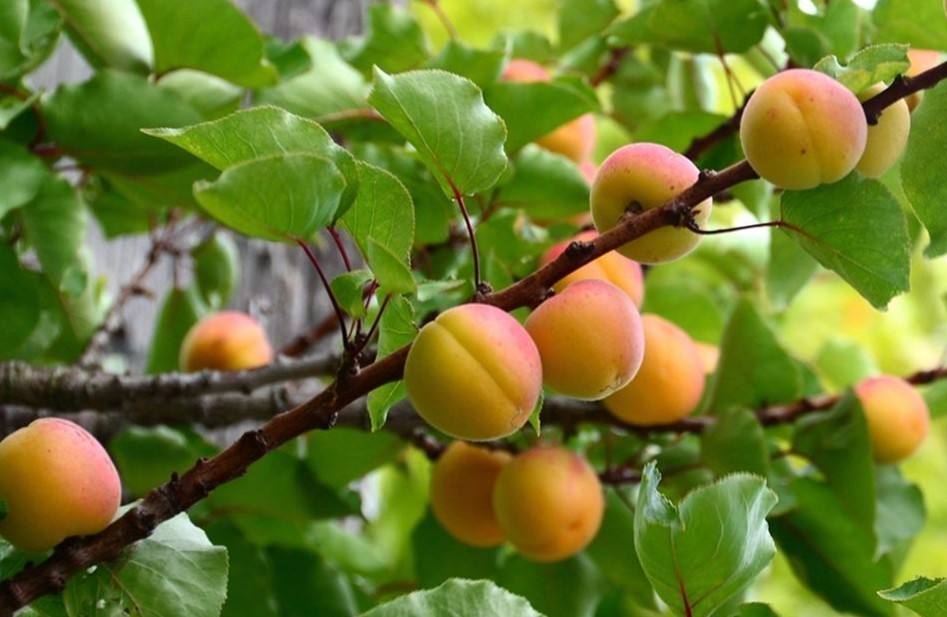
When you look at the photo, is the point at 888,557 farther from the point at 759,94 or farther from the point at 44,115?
the point at 44,115

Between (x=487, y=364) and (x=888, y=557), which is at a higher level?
(x=487, y=364)

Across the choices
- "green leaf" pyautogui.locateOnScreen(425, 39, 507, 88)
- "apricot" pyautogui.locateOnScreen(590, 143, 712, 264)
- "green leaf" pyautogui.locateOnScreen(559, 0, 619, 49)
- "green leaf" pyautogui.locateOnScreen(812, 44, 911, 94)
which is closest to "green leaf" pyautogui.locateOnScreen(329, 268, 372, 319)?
"apricot" pyautogui.locateOnScreen(590, 143, 712, 264)

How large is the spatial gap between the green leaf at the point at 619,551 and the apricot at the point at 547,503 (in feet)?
0.19

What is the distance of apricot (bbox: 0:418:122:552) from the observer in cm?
52

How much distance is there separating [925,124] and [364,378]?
11.9 inches

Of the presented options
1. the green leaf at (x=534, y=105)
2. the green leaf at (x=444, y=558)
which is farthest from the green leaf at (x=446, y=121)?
the green leaf at (x=444, y=558)

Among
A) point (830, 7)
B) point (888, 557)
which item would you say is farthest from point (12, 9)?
point (888, 557)

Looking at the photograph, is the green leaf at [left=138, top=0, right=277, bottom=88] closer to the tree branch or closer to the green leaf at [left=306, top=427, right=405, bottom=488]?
the green leaf at [left=306, top=427, right=405, bottom=488]

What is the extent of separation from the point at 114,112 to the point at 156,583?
367mm

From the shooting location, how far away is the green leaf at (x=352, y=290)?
53 centimetres

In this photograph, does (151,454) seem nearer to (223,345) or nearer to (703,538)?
(223,345)

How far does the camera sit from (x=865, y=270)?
0.55m

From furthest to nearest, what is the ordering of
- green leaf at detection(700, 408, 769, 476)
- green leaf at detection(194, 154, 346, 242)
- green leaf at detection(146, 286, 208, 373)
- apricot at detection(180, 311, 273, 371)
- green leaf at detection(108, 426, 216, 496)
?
green leaf at detection(146, 286, 208, 373)
apricot at detection(180, 311, 273, 371)
green leaf at detection(108, 426, 216, 496)
green leaf at detection(700, 408, 769, 476)
green leaf at detection(194, 154, 346, 242)

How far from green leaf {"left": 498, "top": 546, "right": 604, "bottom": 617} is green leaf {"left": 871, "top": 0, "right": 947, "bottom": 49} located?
43 cm
